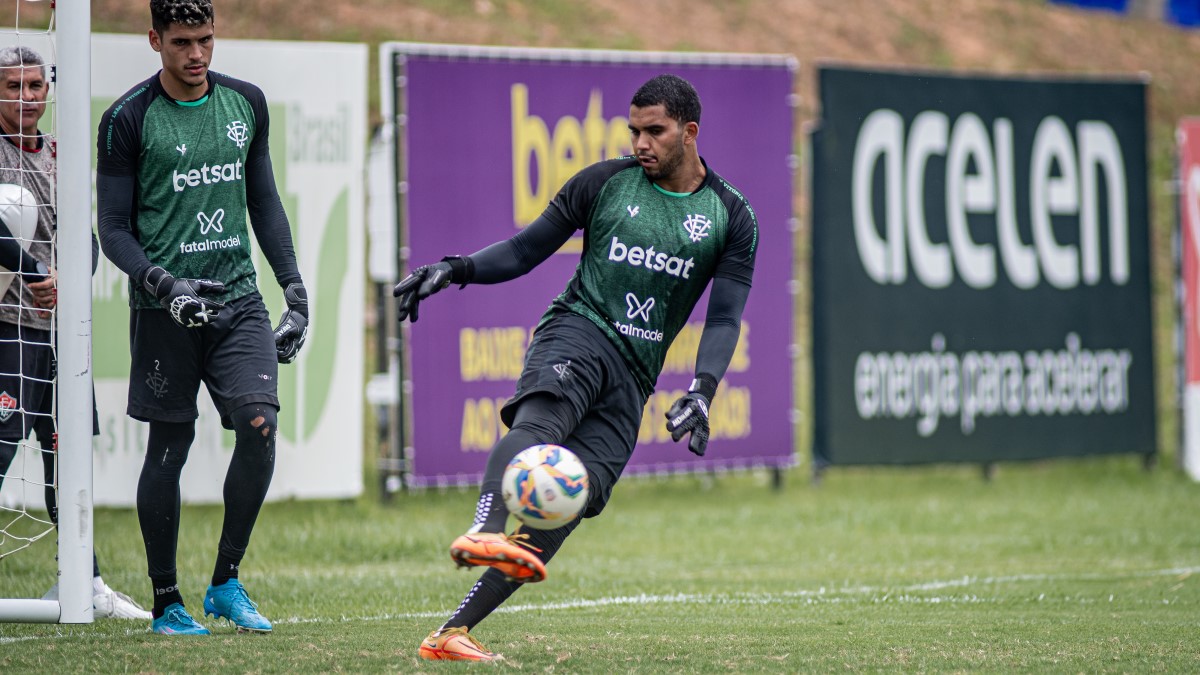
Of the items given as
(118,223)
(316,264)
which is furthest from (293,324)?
(316,264)

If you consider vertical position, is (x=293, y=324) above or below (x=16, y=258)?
below

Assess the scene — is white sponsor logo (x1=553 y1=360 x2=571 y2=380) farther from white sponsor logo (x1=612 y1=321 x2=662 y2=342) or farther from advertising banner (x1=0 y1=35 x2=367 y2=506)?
advertising banner (x1=0 y1=35 x2=367 y2=506)

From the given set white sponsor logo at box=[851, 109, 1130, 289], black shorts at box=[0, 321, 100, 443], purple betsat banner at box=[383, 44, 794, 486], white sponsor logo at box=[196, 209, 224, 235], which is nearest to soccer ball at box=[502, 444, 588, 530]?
white sponsor logo at box=[196, 209, 224, 235]

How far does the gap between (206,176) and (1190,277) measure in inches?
436

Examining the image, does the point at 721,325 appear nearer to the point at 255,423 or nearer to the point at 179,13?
the point at 255,423

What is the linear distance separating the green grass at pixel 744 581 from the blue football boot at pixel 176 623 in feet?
0.37

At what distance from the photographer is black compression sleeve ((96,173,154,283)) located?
589 centimetres

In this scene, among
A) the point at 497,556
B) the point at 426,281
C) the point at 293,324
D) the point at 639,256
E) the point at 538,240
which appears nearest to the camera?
the point at 497,556

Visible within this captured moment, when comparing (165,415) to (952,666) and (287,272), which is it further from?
(952,666)

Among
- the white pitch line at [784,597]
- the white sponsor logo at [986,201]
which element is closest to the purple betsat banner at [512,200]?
the white sponsor logo at [986,201]

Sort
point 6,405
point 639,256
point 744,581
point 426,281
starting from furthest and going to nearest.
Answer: point 744,581, point 6,405, point 639,256, point 426,281

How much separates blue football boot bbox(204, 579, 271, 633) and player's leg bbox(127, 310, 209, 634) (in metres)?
0.12

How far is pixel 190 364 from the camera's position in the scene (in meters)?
6.08

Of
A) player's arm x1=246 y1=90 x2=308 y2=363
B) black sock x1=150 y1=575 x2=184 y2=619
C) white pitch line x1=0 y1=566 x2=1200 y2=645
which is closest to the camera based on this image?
black sock x1=150 y1=575 x2=184 y2=619
